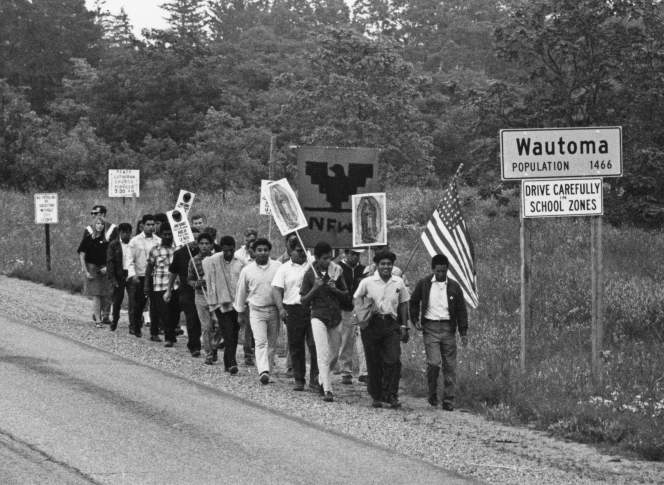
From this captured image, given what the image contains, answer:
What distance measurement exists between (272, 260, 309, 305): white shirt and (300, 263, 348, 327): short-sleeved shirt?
0.37 meters

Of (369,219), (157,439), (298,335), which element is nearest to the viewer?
(157,439)

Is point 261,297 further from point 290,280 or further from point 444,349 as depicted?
point 444,349

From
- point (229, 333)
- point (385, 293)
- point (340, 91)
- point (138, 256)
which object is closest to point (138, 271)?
point (138, 256)

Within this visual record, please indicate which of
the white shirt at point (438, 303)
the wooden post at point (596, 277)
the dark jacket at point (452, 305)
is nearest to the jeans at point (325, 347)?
the dark jacket at point (452, 305)

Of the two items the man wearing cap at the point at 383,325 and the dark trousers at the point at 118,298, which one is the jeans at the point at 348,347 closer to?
the man wearing cap at the point at 383,325

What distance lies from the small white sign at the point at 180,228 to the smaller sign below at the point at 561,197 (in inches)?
227

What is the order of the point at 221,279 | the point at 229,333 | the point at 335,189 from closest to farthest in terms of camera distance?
the point at 229,333, the point at 221,279, the point at 335,189

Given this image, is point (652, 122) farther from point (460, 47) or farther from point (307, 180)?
point (460, 47)

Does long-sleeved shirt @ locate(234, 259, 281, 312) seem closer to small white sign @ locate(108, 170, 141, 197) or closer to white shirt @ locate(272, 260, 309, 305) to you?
white shirt @ locate(272, 260, 309, 305)

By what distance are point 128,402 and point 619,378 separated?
5941mm

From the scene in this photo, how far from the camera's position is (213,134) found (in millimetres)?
42438

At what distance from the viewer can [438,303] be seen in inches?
Result: 539

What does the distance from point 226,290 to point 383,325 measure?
295 cm

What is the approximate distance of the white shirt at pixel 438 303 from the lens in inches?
537
